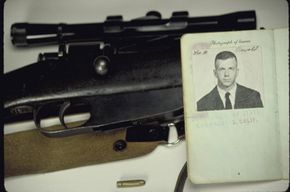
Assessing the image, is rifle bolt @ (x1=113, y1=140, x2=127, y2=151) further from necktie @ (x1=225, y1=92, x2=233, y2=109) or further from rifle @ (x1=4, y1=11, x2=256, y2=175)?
necktie @ (x1=225, y1=92, x2=233, y2=109)

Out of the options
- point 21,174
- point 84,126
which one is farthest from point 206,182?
point 21,174

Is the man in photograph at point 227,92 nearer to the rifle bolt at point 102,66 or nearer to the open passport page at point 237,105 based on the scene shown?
the open passport page at point 237,105

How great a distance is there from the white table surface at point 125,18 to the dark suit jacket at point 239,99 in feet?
0.41

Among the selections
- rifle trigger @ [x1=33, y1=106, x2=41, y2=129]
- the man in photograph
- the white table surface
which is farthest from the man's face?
rifle trigger @ [x1=33, y1=106, x2=41, y2=129]

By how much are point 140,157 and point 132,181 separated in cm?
5

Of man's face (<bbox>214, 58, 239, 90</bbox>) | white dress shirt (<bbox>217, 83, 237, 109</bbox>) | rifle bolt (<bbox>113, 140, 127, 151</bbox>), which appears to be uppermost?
man's face (<bbox>214, 58, 239, 90</bbox>)

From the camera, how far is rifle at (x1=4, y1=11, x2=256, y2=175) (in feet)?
1.93

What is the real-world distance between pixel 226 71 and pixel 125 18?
0.90 ft

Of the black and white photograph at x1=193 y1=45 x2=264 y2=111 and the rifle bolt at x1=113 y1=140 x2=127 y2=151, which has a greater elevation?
the black and white photograph at x1=193 y1=45 x2=264 y2=111

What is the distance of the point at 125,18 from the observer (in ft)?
2.41

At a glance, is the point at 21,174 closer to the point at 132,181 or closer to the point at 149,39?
the point at 132,181

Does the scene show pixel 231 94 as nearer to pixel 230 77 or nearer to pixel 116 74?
pixel 230 77

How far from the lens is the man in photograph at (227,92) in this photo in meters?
0.58

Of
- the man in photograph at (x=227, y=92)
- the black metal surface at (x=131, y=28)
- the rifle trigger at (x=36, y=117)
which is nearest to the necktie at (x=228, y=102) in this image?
the man in photograph at (x=227, y=92)
